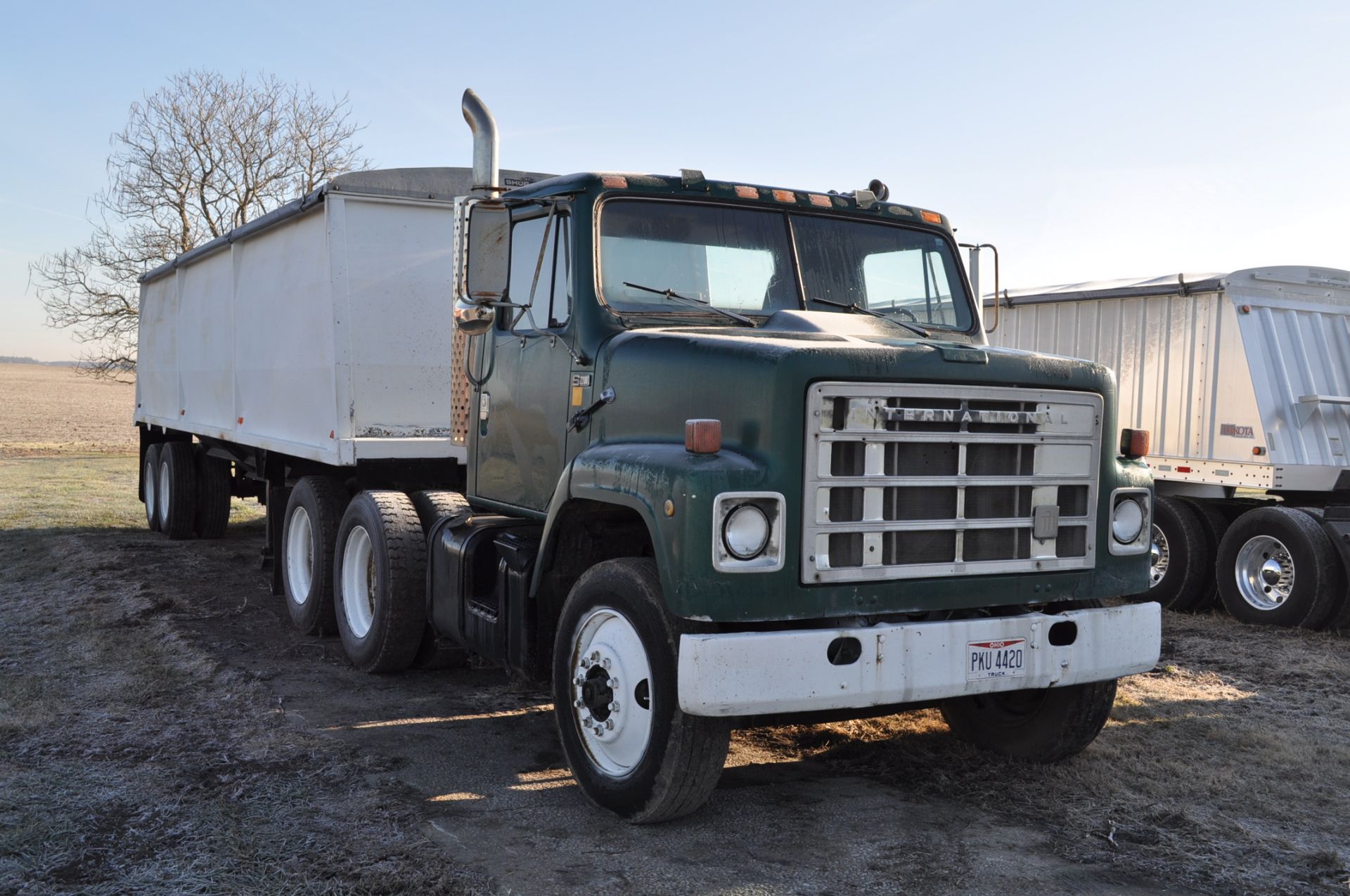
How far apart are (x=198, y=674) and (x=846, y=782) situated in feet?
13.2

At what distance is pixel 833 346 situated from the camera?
450 cm

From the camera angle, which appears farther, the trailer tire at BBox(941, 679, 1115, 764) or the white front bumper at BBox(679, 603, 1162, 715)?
the trailer tire at BBox(941, 679, 1115, 764)

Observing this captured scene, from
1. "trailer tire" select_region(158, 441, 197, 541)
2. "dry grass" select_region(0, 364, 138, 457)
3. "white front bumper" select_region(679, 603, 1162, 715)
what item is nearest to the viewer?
"white front bumper" select_region(679, 603, 1162, 715)

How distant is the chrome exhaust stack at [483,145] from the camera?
595 cm

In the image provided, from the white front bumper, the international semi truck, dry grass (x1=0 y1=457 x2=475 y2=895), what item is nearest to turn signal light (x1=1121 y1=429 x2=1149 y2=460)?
the international semi truck

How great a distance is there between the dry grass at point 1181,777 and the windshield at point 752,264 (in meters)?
2.08

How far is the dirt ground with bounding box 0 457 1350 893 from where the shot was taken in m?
4.28

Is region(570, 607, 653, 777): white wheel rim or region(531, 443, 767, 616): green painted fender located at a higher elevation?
region(531, 443, 767, 616): green painted fender

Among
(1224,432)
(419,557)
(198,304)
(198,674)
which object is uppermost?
(198,304)

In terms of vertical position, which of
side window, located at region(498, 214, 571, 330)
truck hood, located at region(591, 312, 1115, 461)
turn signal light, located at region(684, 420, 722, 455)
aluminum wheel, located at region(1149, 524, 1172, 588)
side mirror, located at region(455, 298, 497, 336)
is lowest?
aluminum wheel, located at region(1149, 524, 1172, 588)

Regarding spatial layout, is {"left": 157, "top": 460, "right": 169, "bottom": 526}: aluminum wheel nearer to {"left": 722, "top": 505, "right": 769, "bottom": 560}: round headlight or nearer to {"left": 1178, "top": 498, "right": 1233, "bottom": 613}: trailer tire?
{"left": 1178, "top": 498, "right": 1233, "bottom": 613}: trailer tire

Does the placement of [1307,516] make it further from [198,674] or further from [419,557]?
[198,674]

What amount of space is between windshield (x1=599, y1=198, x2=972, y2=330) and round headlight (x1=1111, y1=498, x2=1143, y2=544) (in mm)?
1333

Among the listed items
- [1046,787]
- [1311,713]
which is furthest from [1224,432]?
[1046,787]
